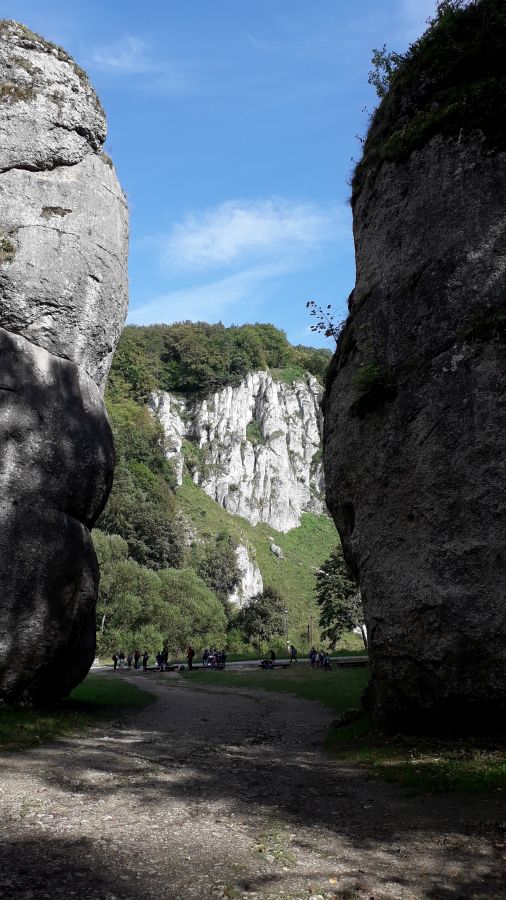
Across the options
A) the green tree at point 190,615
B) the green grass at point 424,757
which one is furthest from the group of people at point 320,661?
the green grass at point 424,757

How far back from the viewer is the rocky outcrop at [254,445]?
97.7 metres

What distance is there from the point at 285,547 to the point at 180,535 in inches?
1128

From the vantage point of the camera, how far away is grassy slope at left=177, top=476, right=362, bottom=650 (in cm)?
7206

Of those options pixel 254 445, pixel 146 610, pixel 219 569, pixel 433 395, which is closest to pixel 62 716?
pixel 433 395

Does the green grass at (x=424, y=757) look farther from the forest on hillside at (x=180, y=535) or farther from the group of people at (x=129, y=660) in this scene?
the forest on hillside at (x=180, y=535)

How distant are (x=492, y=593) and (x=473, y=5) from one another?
1290 centimetres

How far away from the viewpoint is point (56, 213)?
18.7 metres

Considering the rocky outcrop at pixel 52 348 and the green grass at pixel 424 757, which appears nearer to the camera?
the green grass at pixel 424 757

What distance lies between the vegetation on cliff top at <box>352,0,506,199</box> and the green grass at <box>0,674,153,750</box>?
47.7 ft

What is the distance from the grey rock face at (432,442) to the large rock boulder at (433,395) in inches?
1.1

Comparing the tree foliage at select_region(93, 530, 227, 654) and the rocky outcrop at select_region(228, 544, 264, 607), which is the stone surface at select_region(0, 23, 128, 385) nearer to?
the tree foliage at select_region(93, 530, 227, 654)

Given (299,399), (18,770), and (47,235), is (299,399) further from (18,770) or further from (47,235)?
(18,770)

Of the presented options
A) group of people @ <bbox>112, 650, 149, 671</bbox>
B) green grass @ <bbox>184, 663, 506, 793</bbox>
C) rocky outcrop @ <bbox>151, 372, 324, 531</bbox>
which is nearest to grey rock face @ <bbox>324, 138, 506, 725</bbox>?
green grass @ <bbox>184, 663, 506, 793</bbox>

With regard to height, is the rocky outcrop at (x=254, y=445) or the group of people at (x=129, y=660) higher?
the rocky outcrop at (x=254, y=445)
